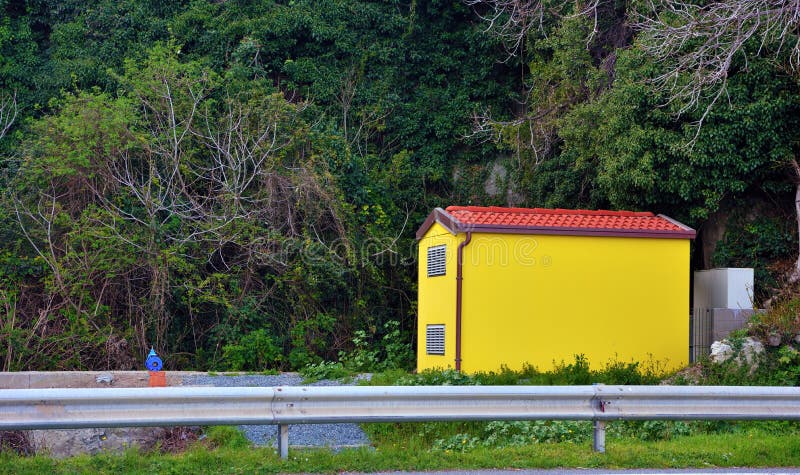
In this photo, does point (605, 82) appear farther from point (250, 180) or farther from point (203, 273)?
point (203, 273)

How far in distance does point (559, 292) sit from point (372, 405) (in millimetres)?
7699

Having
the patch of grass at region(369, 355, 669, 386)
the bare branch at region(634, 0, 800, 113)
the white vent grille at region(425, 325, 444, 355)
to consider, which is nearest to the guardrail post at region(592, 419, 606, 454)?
the patch of grass at region(369, 355, 669, 386)

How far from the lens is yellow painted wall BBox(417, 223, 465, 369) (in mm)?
14916

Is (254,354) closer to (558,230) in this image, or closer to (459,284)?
(459,284)

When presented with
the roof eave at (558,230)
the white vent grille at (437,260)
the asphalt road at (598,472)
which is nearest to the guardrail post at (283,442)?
the asphalt road at (598,472)

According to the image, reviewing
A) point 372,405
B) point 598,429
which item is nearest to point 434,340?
point 598,429

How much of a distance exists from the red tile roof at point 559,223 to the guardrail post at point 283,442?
7629 millimetres

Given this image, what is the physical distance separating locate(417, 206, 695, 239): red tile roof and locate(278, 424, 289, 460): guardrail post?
763 cm

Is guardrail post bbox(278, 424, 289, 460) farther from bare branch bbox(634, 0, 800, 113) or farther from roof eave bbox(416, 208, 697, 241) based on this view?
bare branch bbox(634, 0, 800, 113)

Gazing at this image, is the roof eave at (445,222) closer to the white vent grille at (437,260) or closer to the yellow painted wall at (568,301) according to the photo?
the yellow painted wall at (568,301)

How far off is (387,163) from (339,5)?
15.4ft

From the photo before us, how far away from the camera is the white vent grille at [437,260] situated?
15.6 m

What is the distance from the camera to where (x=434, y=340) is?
15750mm

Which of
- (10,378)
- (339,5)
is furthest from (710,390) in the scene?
(339,5)
